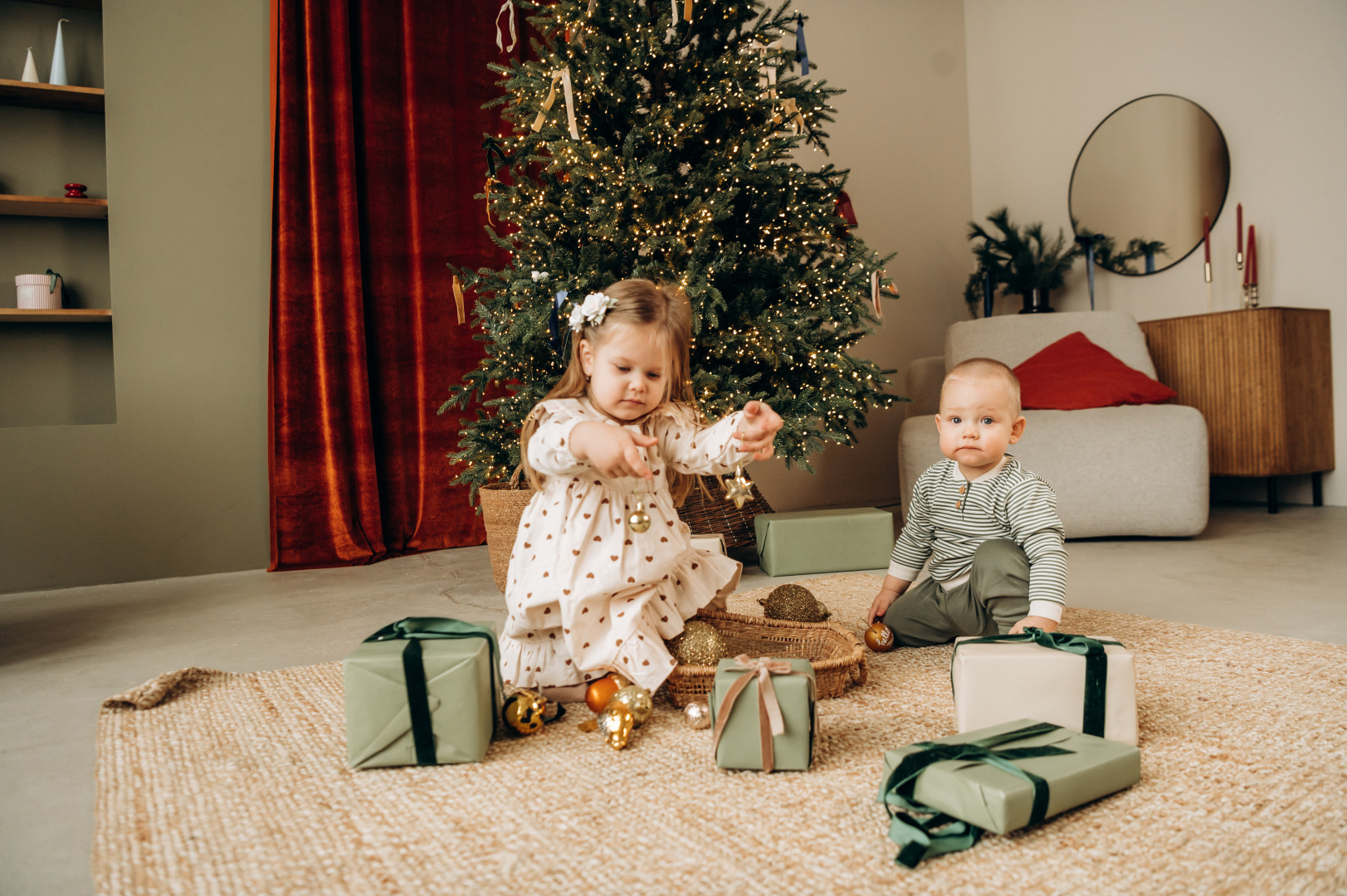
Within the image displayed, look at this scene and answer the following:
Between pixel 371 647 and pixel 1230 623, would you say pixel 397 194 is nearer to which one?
pixel 371 647

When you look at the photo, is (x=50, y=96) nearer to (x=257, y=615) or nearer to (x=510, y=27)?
(x=510, y=27)

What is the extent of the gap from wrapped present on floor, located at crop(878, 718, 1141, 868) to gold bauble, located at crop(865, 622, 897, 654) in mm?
590

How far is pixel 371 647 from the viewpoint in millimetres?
1029

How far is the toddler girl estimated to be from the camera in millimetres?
1238

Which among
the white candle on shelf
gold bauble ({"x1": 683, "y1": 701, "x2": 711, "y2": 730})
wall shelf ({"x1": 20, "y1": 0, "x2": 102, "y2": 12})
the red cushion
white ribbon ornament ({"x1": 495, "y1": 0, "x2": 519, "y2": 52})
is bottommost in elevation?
gold bauble ({"x1": 683, "y1": 701, "x2": 711, "y2": 730})

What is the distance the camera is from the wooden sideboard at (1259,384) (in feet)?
9.93

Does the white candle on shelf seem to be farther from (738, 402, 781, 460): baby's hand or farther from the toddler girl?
(738, 402, 781, 460): baby's hand

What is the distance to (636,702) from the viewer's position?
1.12 m

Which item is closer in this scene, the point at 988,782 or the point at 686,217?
the point at 988,782

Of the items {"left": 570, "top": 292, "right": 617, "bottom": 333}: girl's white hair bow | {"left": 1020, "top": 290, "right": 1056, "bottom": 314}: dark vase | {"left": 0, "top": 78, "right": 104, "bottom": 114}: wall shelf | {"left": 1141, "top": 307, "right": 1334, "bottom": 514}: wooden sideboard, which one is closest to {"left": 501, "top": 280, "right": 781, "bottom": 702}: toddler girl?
{"left": 570, "top": 292, "right": 617, "bottom": 333}: girl's white hair bow

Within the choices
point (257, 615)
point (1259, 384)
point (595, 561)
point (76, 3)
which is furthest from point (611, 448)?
point (1259, 384)

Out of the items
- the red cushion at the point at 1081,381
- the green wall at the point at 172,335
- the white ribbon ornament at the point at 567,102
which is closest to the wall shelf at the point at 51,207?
the green wall at the point at 172,335

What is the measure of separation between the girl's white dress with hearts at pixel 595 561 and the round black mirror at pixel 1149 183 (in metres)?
3.41

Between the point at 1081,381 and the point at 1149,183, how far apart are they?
5.12ft
